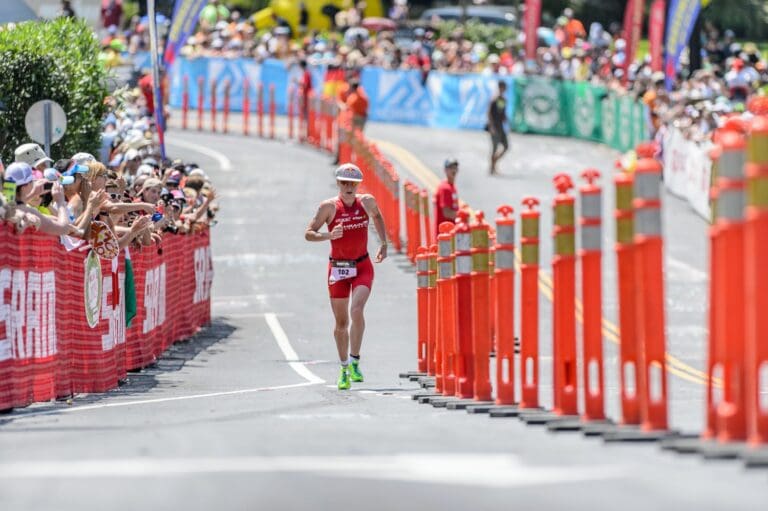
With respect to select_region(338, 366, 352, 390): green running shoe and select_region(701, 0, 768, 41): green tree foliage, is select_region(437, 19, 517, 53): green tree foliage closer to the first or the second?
select_region(701, 0, 768, 41): green tree foliage

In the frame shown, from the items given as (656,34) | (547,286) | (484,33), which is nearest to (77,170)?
(547,286)

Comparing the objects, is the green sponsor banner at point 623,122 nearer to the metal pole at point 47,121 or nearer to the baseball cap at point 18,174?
the metal pole at point 47,121

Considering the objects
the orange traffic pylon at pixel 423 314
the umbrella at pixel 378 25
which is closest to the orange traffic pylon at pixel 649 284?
the orange traffic pylon at pixel 423 314

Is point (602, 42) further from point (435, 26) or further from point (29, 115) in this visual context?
point (29, 115)

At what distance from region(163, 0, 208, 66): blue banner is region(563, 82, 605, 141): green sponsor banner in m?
16.3

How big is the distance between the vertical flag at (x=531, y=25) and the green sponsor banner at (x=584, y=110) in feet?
5.42

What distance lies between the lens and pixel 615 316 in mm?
26141

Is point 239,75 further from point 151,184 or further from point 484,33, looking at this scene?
point 151,184

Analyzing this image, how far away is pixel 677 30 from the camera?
37969 millimetres

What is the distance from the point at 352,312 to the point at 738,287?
8394 mm

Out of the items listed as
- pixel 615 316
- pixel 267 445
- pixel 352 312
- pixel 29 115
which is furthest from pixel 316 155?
pixel 267 445

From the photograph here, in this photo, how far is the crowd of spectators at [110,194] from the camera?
13.6m

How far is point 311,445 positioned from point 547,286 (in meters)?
18.8

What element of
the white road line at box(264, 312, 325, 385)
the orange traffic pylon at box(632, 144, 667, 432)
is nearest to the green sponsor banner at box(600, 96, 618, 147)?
the white road line at box(264, 312, 325, 385)
